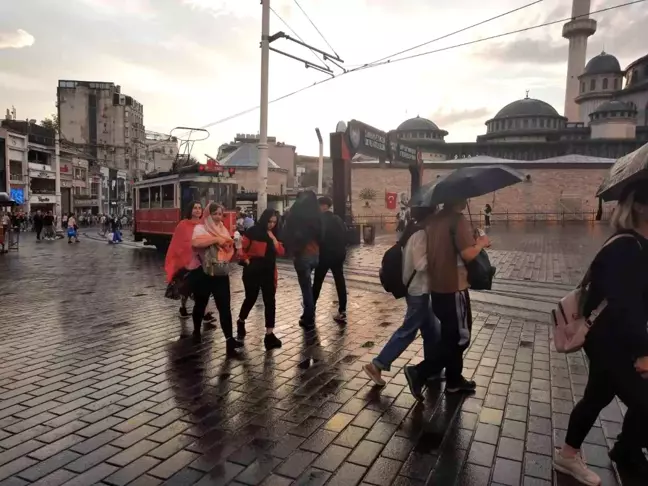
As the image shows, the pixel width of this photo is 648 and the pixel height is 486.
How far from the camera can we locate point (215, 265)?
218 inches

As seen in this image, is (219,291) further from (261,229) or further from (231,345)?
(261,229)

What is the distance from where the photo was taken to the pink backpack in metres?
2.76

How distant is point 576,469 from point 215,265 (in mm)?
3957

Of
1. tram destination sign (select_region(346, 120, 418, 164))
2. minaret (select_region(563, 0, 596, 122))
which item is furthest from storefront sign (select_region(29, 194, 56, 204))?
minaret (select_region(563, 0, 596, 122))

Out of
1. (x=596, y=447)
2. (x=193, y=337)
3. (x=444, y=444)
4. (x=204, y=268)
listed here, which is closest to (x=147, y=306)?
(x=193, y=337)

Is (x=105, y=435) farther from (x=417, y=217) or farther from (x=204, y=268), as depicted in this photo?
(x=417, y=217)

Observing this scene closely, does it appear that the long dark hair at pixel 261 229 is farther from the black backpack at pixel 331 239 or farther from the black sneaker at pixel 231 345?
the black sneaker at pixel 231 345

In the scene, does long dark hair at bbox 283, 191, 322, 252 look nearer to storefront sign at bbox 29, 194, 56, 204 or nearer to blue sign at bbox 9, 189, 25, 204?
blue sign at bbox 9, 189, 25, 204

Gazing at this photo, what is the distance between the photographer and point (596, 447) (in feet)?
11.1

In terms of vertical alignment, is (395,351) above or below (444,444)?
above

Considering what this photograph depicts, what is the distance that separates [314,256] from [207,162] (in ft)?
40.2

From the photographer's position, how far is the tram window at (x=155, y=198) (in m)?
19.3

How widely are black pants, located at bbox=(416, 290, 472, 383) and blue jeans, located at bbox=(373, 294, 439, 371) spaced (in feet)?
0.44

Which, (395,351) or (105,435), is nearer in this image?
(105,435)
